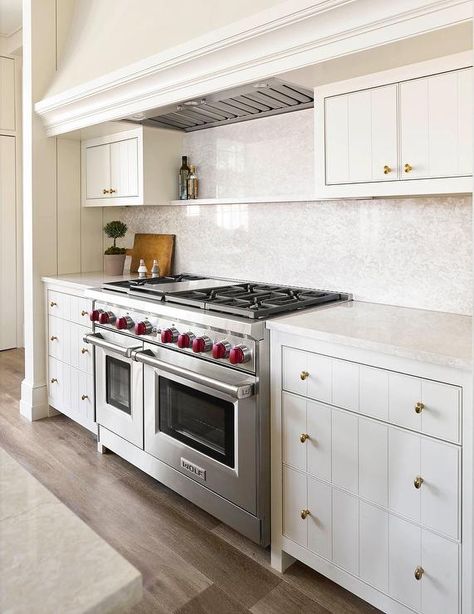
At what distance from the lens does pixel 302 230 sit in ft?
8.79

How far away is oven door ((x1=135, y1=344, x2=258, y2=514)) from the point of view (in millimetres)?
2055

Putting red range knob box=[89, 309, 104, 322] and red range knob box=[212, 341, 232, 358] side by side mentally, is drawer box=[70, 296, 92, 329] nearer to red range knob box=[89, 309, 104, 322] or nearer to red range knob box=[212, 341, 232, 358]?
red range knob box=[89, 309, 104, 322]

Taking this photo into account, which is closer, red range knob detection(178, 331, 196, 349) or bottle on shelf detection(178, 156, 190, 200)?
red range knob detection(178, 331, 196, 349)

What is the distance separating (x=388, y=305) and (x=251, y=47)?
1190 millimetres

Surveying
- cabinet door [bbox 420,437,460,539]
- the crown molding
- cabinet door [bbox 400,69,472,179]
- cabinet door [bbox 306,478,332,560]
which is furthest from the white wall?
cabinet door [bbox 306,478,332,560]

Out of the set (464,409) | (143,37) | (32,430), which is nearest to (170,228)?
(143,37)

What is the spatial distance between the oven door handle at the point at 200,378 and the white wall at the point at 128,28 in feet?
4.60

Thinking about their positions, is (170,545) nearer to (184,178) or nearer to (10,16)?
(184,178)

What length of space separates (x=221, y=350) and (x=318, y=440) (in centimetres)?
50

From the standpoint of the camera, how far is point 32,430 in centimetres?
342

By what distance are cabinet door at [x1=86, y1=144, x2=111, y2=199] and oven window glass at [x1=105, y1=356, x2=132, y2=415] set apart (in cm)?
123

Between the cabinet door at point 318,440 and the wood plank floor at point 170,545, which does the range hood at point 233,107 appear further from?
the wood plank floor at point 170,545

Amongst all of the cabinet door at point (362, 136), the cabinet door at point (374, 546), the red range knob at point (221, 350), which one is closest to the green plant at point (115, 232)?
the red range knob at point (221, 350)

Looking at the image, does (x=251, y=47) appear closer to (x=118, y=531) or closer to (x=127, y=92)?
(x=127, y=92)
